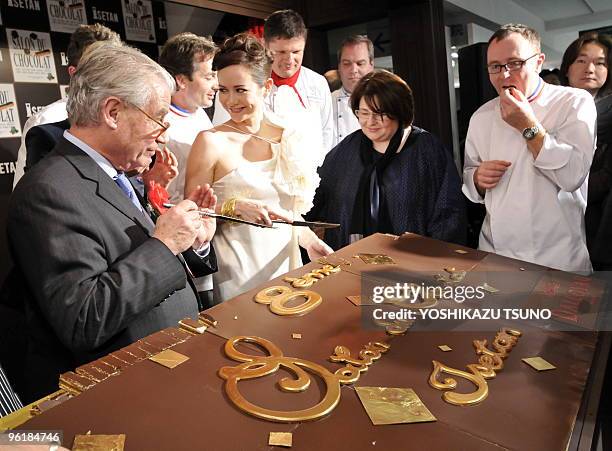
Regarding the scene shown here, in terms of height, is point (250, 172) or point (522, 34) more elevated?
point (522, 34)

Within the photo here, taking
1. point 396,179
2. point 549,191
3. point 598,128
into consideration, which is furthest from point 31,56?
point 598,128

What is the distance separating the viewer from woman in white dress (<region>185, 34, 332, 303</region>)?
1900 mm

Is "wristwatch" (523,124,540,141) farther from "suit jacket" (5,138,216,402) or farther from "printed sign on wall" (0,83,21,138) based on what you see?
"printed sign on wall" (0,83,21,138)

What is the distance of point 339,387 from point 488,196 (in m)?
1.52

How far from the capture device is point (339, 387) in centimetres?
82

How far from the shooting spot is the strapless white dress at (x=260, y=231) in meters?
1.93

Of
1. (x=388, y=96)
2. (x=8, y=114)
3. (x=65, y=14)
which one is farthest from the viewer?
(x=65, y=14)

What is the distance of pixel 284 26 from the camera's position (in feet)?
9.53

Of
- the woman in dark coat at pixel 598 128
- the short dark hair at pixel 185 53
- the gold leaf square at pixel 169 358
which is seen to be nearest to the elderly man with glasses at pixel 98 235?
the gold leaf square at pixel 169 358

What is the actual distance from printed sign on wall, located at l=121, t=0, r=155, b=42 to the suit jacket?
2.86 m

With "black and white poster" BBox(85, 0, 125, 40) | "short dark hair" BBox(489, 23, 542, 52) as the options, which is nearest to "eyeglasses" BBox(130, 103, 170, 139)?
"short dark hair" BBox(489, 23, 542, 52)

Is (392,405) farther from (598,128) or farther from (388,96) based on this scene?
(598,128)

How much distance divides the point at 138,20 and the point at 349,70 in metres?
1.64

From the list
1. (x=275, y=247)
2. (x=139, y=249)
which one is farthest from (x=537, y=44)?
(x=139, y=249)
